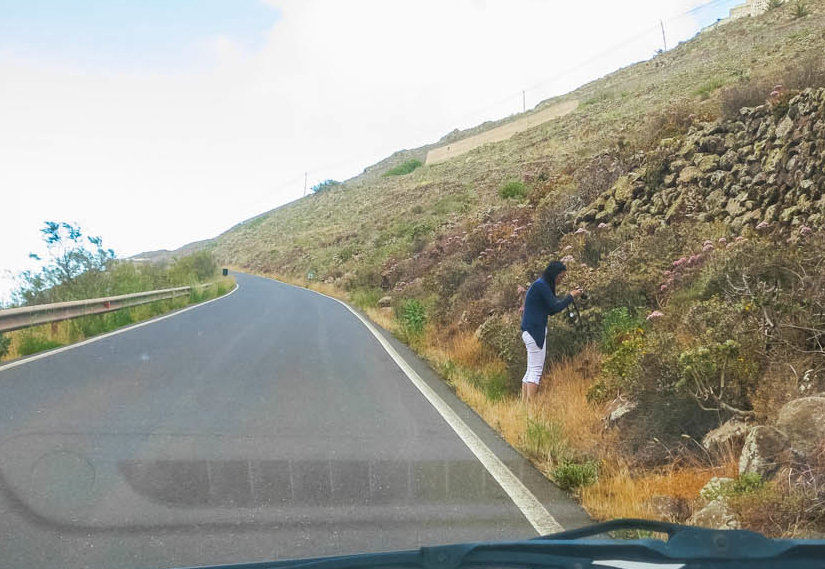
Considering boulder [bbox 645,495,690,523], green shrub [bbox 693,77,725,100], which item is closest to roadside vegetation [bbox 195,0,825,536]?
boulder [bbox 645,495,690,523]

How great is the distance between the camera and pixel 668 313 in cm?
844

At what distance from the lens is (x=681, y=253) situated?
10.7 metres

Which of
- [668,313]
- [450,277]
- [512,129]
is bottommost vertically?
[668,313]

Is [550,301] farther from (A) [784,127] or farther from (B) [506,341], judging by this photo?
(A) [784,127]

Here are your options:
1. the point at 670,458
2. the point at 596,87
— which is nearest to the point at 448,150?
the point at 596,87

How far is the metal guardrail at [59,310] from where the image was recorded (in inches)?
467

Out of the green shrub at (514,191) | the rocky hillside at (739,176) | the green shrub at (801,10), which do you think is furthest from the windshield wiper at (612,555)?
the green shrub at (801,10)

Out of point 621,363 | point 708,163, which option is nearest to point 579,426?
point 621,363

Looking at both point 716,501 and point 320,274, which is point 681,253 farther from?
point 320,274

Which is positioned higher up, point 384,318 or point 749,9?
point 749,9

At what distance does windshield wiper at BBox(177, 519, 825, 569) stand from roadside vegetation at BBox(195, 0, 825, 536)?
1.83 m

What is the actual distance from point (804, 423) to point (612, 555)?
9.31ft

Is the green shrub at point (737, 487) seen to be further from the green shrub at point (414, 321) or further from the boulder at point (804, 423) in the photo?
the green shrub at point (414, 321)

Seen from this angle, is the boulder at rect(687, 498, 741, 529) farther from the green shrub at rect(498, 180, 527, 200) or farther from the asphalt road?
the green shrub at rect(498, 180, 527, 200)
